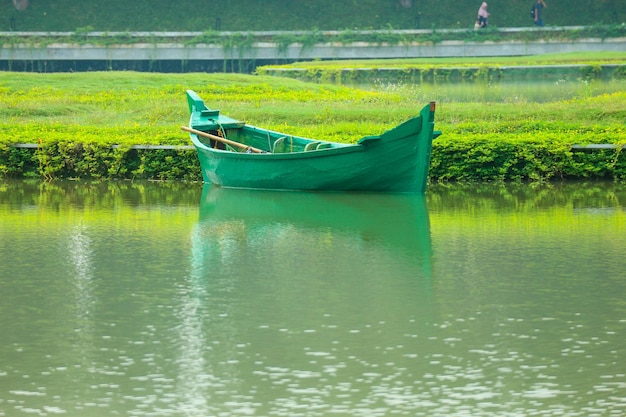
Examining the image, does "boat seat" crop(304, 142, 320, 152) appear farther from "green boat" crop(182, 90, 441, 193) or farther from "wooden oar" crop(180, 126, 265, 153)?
"wooden oar" crop(180, 126, 265, 153)

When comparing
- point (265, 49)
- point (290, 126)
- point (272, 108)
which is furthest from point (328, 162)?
point (265, 49)

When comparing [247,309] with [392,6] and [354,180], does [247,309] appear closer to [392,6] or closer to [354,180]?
[354,180]

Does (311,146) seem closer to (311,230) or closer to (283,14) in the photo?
(311,230)

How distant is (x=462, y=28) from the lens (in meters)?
54.7

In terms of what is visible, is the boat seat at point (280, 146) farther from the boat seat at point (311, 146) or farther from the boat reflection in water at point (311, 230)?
the boat reflection in water at point (311, 230)

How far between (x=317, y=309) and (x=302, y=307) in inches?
5.9

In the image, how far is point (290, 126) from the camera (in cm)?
2339

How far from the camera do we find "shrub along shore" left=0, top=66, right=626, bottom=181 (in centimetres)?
1948

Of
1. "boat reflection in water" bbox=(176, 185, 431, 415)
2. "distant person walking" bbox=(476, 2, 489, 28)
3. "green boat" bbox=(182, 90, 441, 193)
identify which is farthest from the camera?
"distant person walking" bbox=(476, 2, 489, 28)

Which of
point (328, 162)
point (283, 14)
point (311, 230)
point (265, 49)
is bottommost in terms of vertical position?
point (311, 230)

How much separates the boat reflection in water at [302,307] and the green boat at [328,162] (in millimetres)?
780

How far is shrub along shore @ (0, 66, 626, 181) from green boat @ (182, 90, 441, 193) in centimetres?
154

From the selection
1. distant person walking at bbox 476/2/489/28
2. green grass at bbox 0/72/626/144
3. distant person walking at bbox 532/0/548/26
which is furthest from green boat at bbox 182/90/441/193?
distant person walking at bbox 532/0/548/26

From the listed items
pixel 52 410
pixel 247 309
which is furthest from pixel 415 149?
pixel 52 410
